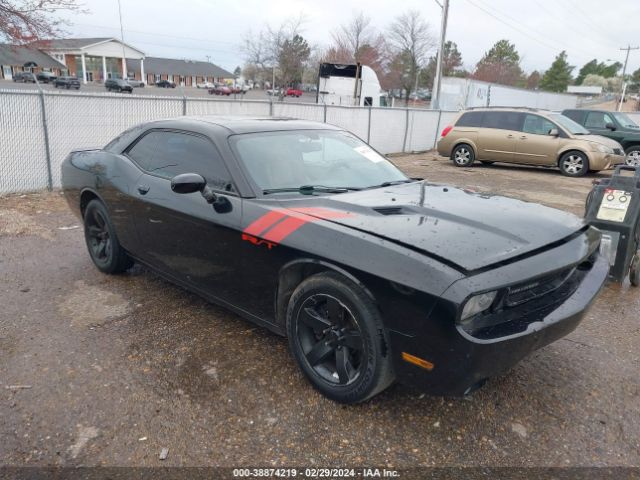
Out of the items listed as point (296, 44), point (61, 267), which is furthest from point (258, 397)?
point (296, 44)

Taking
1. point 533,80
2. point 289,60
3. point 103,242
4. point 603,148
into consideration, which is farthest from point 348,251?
point 533,80

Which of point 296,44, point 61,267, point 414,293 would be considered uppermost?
point 296,44

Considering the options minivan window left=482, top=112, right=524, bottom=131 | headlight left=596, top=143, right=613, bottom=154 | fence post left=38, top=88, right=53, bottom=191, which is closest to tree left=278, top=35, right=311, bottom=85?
minivan window left=482, top=112, right=524, bottom=131

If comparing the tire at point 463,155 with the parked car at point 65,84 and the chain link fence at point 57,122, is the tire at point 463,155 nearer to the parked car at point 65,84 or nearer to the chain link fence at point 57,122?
the chain link fence at point 57,122

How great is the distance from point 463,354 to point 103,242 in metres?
3.71

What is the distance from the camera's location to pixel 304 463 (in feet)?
7.48

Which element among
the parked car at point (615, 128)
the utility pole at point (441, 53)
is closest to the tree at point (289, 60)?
the utility pole at point (441, 53)

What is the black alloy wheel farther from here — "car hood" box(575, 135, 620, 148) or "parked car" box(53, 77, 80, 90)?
"parked car" box(53, 77, 80, 90)

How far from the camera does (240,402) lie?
2.73 metres

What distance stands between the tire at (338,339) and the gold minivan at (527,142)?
1174 centimetres

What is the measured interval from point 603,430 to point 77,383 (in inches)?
116

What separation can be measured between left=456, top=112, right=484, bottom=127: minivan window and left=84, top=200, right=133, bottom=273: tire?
11387mm

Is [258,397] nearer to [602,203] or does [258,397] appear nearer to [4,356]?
[4,356]

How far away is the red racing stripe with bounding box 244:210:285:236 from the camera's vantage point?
9.40 feet
